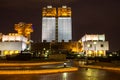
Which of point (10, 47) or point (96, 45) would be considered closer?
point (96, 45)

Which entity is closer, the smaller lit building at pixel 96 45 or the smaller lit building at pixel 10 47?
the smaller lit building at pixel 96 45

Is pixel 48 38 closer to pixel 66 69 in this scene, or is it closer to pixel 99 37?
pixel 99 37

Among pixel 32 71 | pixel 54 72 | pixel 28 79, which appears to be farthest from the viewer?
pixel 54 72

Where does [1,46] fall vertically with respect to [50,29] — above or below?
below

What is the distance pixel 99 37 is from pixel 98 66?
4080 inches

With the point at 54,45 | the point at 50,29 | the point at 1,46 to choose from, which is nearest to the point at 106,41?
the point at 54,45

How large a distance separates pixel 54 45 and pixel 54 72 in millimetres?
143775

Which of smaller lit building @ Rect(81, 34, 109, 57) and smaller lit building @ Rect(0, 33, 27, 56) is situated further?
smaller lit building @ Rect(0, 33, 27, 56)

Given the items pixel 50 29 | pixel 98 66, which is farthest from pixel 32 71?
pixel 50 29

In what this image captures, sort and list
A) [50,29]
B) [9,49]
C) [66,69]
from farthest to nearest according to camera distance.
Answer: [50,29] → [9,49] → [66,69]

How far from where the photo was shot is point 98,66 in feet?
98.6

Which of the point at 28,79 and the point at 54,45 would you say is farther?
the point at 54,45

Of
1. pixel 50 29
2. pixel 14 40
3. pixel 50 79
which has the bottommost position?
pixel 50 79

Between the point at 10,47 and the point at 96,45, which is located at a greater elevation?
the point at 96,45
